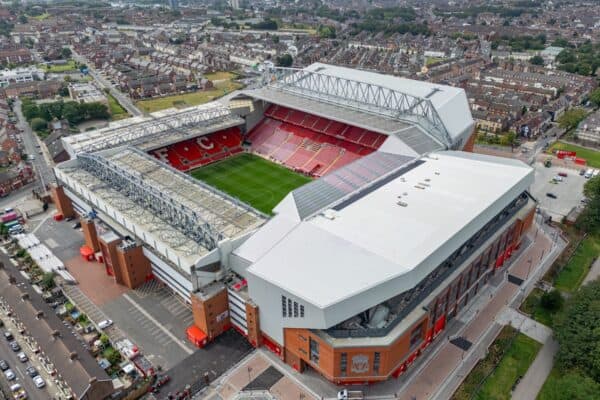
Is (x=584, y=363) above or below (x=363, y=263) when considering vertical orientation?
below

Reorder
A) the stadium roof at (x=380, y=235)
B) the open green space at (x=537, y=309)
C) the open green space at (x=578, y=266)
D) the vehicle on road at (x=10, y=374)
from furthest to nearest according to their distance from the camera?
the open green space at (x=578, y=266)
the open green space at (x=537, y=309)
the vehicle on road at (x=10, y=374)
the stadium roof at (x=380, y=235)

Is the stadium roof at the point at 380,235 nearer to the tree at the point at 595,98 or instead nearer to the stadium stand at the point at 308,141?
the stadium stand at the point at 308,141

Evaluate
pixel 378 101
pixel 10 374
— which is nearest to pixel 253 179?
pixel 378 101

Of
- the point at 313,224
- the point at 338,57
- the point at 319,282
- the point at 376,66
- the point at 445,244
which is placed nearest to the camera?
the point at 319,282

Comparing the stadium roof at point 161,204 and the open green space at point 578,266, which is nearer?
the stadium roof at point 161,204

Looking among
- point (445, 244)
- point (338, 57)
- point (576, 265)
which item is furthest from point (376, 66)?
point (445, 244)

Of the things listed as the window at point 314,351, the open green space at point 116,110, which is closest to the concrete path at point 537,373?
the window at point 314,351

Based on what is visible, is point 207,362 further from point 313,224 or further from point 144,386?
point 313,224
